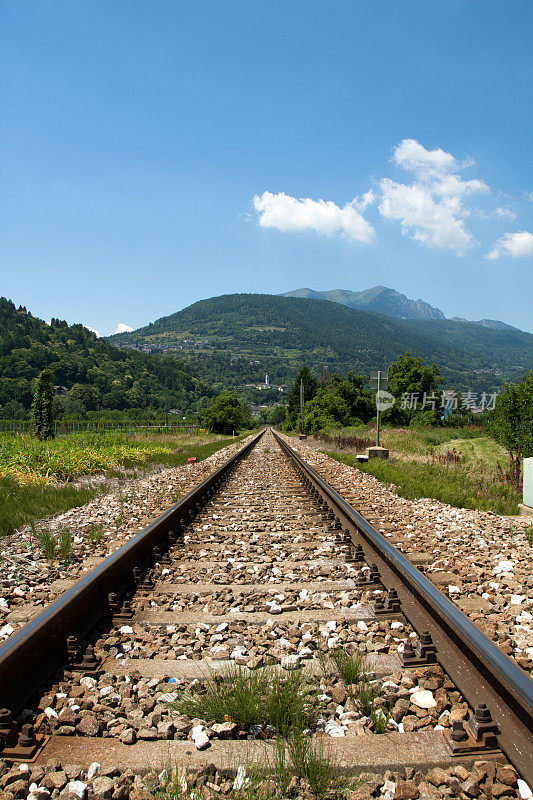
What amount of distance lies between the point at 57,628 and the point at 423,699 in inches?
70.9

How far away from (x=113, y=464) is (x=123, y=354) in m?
124

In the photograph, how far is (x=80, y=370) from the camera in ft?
320

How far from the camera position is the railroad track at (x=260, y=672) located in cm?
171

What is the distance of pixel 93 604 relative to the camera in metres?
3.00

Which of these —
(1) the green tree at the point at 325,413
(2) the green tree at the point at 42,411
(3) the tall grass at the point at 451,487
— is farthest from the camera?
(1) the green tree at the point at 325,413

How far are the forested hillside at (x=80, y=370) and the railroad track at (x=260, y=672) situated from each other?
78.1 metres

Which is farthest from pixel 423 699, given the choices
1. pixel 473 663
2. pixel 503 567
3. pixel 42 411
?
pixel 42 411

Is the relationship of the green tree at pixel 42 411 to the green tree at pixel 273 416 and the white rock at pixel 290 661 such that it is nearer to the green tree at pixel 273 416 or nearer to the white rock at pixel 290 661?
the white rock at pixel 290 661

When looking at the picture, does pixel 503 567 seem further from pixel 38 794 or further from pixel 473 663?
pixel 38 794

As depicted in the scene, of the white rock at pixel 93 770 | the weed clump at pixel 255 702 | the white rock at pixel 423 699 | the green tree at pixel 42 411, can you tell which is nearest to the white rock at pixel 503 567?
the white rock at pixel 423 699

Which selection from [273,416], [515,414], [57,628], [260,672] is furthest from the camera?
[273,416]

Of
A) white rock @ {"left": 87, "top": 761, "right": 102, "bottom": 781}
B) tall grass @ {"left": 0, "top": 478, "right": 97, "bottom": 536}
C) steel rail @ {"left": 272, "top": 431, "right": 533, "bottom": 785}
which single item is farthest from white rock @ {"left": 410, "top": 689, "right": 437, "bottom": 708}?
tall grass @ {"left": 0, "top": 478, "right": 97, "bottom": 536}

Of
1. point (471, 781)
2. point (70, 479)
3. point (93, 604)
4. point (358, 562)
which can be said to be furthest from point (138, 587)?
point (70, 479)

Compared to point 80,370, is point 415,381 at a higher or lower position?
lower
